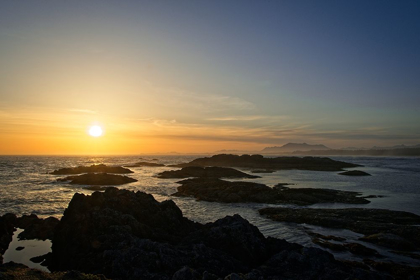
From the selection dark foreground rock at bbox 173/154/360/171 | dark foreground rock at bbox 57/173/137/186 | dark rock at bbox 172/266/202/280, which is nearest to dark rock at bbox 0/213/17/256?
dark rock at bbox 172/266/202/280

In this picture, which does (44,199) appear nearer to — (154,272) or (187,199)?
(187,199)

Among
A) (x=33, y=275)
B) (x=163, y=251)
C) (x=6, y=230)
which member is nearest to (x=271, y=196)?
(x=163, y=251)

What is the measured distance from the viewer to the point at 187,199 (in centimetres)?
4525

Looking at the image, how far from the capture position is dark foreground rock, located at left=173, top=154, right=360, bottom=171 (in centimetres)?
12544

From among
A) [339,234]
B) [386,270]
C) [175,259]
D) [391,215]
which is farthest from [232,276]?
[391,215]

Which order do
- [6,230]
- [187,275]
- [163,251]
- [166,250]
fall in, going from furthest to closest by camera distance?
[6,230] < [166,250] < [163,251] < [187,275]

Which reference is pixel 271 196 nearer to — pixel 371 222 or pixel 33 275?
pixel 371 222

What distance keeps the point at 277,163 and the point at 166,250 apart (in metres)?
128

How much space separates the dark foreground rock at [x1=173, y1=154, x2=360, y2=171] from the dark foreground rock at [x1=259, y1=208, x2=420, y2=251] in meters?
91.8

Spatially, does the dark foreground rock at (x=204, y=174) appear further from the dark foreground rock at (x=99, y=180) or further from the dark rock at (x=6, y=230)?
the dark rock at (x=6, y=230)

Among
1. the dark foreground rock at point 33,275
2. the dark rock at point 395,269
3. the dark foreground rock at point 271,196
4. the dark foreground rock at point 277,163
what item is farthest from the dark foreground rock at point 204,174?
the dark foreground rock at point 33,275

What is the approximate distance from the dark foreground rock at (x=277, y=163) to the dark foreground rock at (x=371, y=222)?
9183 cm

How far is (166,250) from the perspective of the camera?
14.9m

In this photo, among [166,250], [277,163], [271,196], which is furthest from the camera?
[277,163]
